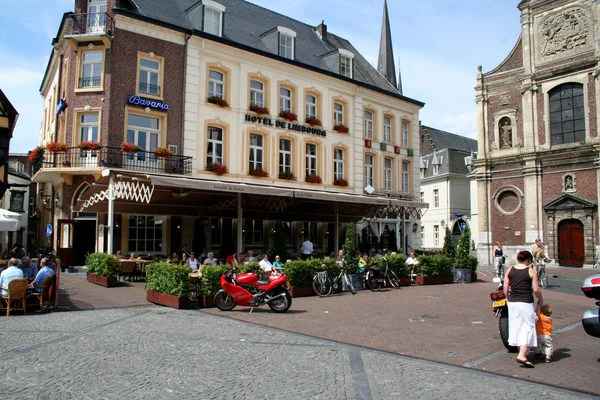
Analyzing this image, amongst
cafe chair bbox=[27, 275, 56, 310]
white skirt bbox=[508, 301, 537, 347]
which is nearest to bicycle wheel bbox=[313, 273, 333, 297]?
cafe chair bbox=[27, 275, 56, 310]

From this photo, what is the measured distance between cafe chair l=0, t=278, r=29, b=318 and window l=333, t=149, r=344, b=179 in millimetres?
17814

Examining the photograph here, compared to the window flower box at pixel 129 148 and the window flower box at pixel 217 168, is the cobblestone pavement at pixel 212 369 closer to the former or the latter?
the window flower box at pixel 129 148

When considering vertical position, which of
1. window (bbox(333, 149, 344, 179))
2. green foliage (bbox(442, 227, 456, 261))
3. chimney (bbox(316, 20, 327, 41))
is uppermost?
chimney (bbox(316, 20, 327, 41))

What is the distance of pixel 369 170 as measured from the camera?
2756cm

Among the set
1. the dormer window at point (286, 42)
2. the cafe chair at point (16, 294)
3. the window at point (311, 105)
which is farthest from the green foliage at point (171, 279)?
the dormer window at point (286, 42)

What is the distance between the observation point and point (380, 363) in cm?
643

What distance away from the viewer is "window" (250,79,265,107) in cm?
2267

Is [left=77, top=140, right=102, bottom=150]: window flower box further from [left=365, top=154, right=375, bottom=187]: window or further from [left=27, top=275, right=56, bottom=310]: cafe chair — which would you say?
[left=365, top=154, right=375, bottom=187]: window

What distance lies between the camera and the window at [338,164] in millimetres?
25797

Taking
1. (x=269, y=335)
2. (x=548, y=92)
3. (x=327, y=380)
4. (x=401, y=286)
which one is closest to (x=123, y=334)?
(x=269, y=335)

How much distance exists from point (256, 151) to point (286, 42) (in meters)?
6.26

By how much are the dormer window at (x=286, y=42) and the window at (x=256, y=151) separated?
4.70 meters

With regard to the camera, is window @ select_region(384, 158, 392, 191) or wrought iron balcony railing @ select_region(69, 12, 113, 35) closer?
wrought iron balcony railing @ select_region(69, 12, 113, 35)

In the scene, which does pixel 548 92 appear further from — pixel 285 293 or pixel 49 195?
pixel 49 195
